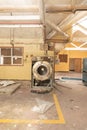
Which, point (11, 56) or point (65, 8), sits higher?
point (65, 8)

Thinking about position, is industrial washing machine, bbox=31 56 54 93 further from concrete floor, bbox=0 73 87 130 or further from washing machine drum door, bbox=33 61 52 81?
concrete floor, bbox=0 73 87 130

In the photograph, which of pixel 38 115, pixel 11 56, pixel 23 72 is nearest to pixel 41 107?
pixel 38 115

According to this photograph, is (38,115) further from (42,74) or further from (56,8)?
(42,74)

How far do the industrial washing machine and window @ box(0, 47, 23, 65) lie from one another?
211 cm

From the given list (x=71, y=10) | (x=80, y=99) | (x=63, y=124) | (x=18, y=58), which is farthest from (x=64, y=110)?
(x=18, y=58)

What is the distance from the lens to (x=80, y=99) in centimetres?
589

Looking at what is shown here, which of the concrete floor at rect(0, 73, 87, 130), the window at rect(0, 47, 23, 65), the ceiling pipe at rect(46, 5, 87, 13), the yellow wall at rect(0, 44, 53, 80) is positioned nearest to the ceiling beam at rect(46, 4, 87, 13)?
the ceiling pipe at rect(46, 5, 87, 13)

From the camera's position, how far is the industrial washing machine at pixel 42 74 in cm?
705

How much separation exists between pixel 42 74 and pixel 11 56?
2761 millimetres

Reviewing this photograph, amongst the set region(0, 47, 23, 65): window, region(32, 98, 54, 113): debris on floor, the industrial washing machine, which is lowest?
region(32, 98, 54, 113): debris on floor

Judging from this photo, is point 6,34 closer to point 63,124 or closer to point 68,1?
point 68,1

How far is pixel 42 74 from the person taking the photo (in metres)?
7.37

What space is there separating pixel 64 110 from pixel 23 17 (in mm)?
2838

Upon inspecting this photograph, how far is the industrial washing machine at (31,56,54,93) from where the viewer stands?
23.1 feet
